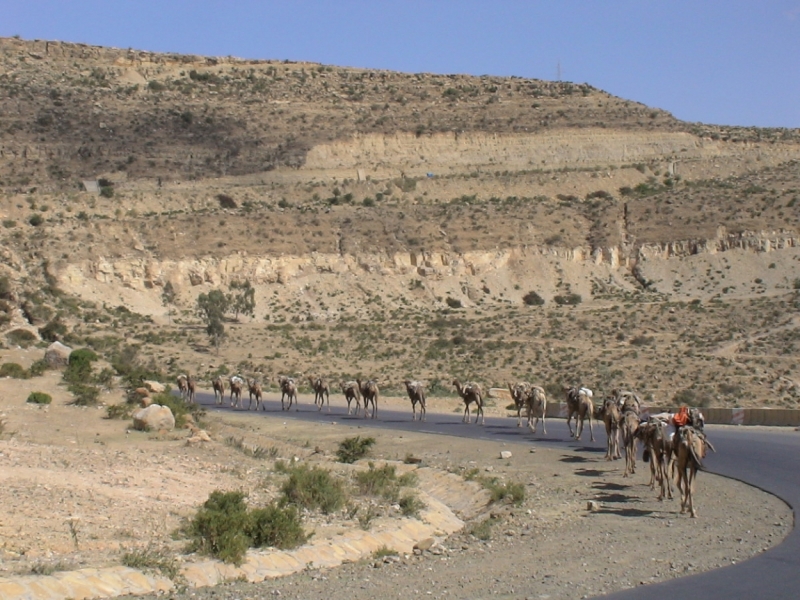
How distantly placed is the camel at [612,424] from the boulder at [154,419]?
989cm

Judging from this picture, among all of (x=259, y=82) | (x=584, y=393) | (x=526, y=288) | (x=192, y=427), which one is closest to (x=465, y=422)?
(x=584, y=393)

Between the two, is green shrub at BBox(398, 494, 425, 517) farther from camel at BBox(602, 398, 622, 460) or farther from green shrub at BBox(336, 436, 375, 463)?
green shrub at BBox(336, 436, 375, 463)

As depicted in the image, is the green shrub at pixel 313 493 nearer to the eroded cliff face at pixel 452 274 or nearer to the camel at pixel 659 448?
the camel at pixel 659 448

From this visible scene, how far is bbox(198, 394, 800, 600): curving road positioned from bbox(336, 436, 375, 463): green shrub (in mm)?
4480

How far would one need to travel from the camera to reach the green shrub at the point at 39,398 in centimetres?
2678

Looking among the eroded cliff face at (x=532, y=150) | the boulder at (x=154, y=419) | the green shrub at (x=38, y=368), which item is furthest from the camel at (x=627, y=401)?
the eroded cliff face at (x=532, y=150)

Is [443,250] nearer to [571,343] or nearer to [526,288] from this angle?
[526,288]

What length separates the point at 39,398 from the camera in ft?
88.1

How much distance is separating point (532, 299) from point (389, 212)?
14.4 m

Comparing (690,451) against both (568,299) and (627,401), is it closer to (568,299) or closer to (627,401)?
(627,401)

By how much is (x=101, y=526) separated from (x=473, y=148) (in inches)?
3300

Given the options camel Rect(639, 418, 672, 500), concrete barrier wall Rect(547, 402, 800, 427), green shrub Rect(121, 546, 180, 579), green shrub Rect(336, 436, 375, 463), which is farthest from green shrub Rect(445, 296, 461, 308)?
green shrub Rect(121, 546, 180, 579)

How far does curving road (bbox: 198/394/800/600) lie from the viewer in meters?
11.2

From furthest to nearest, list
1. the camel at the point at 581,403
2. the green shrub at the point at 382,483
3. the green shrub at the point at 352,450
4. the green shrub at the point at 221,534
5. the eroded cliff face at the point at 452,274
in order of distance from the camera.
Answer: the eroded cliff face at the point at 452,274
the camel at the point at 581,403
the green shrub at the point at 352,450
the green shrub at the point at 382,483
the green shrub at the point at 221,534
